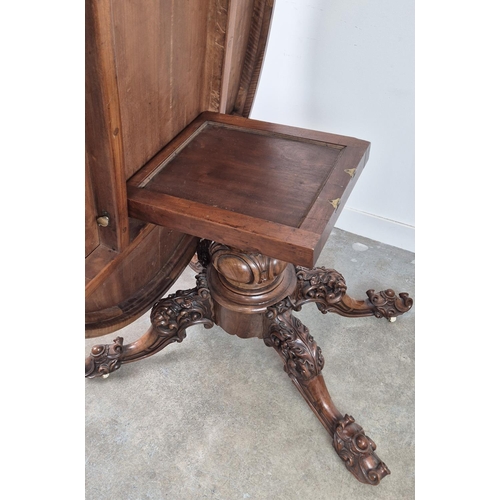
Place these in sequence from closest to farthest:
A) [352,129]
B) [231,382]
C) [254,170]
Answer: [254,170] → [231,382] → [352,129]

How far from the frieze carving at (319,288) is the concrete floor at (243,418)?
5.1 inches

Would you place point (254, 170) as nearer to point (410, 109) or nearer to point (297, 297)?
point (297, 297)

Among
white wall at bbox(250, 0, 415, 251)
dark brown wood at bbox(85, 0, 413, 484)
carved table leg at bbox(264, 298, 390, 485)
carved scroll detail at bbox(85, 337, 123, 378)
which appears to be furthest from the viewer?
white wall at bbox(250, 0, 415, 251)

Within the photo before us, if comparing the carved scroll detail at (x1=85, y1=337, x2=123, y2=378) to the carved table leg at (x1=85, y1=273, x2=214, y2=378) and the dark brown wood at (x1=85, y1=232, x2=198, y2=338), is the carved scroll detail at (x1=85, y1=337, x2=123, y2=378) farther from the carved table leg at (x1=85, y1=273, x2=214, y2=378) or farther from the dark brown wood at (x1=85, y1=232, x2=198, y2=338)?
the dark brown wood at (x1=85, y1=232, x2=198, y2=338)

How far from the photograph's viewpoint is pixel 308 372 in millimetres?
1163

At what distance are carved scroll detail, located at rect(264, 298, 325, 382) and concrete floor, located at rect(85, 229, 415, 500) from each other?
0.38 ft

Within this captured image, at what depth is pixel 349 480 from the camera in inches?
43.7

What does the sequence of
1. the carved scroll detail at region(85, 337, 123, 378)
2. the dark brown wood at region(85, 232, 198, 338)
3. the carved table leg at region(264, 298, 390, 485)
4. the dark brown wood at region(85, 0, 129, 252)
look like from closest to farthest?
the dark brown wood at region(85, 0, 129, 252)
the dark brown wood at region(85, 232, 198, 338)
the carved table leg at region(264, 298, 390, 485)
the carved scroll detail at region(85, 337, 123, 378)

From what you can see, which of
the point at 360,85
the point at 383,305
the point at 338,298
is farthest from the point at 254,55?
the point at 383,305

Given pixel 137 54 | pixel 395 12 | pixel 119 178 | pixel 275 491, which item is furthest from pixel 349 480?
pixel 395 12

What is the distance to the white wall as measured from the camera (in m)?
1.37

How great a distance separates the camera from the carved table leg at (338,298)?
1.31 metres

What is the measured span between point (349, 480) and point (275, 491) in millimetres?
160

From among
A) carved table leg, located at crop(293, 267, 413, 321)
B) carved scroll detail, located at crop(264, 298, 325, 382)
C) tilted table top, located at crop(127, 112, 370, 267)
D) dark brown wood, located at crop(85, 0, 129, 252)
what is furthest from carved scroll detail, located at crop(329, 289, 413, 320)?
dark brown wood, located at crop(85, 0, 129, 252)
